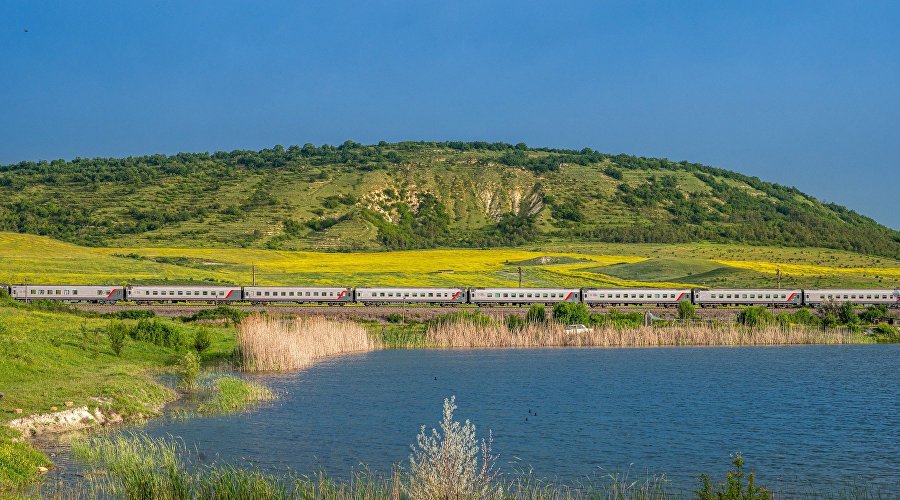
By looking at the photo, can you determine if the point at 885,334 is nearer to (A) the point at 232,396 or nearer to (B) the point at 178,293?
(A) the point at 232,396

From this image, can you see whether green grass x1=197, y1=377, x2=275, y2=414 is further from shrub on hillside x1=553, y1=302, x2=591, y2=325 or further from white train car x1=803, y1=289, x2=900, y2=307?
white train car x1=803, y1=289, x2=900, y2=307

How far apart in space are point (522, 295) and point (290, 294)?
58.4ft

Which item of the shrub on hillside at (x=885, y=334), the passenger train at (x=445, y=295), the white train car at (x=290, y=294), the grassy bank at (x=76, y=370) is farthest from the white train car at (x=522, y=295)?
the grassy bank at (x=76, y=370)

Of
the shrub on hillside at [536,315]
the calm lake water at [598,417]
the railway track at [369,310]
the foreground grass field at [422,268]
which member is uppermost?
the foreground grass field at [422,268]

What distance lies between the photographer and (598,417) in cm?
2967

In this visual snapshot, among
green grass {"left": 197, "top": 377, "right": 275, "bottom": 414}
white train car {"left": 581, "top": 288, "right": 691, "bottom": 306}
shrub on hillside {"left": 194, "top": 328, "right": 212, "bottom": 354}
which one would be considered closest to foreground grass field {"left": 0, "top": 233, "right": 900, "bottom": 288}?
white train car {"left": 581, "top": 288, "right": 691, "bottom": 306}

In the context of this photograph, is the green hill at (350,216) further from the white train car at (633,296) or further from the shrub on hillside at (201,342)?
the shrub on hillside at (201,342)

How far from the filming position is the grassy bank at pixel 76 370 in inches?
919

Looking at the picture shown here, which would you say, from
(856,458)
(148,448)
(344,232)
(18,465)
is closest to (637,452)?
(856,458)

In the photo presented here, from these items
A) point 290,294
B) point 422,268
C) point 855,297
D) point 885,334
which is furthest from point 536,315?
point 422,268

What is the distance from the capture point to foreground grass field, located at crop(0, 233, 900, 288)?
90312mm

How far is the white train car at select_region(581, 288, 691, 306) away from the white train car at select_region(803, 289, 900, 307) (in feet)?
33.8

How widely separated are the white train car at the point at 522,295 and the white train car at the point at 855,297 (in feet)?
62.1

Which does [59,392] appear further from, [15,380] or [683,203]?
[683,203]
